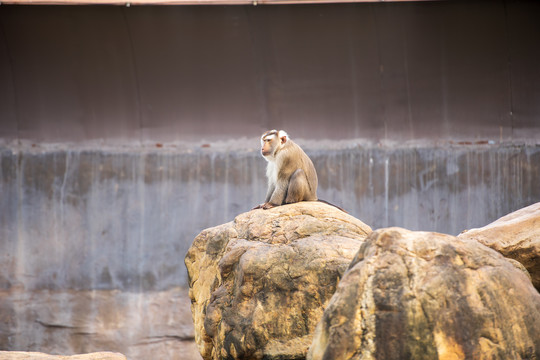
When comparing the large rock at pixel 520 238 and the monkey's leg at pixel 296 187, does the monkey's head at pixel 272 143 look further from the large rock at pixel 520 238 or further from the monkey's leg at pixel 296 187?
the large rock at pixel 520 238

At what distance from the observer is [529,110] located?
11.6 m

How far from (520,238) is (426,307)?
3277 millimetres

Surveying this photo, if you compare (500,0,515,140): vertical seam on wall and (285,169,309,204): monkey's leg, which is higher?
(500,0,515,140): vertical seam on wall

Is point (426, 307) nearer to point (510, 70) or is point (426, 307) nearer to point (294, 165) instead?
point (294, 165)

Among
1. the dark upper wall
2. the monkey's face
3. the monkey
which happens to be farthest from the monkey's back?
the dark upper wall

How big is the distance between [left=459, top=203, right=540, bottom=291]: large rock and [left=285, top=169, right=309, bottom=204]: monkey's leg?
2035 mm

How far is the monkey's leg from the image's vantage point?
8.30m

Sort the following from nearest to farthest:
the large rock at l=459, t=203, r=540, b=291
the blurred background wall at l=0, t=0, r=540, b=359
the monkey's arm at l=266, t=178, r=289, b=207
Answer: the large rock at l=459, t=203, r=540, b=291 < the monkey's arm at l=266, t=178, r=289, b=207 < the blurred background wall at l=0, t=0, r=540, b=359

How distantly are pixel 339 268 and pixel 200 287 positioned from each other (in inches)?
90.3

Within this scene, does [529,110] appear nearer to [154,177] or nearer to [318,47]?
[318,47]

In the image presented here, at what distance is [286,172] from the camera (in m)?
8.49

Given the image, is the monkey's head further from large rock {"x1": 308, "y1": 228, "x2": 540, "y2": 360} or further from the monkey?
large rock {"x1": 308, "y1": 228, "x2": 540, "y2": 360}

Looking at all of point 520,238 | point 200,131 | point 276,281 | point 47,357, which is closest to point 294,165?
point 276,281

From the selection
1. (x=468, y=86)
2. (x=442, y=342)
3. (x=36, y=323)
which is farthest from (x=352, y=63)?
(x=442, y=342)
